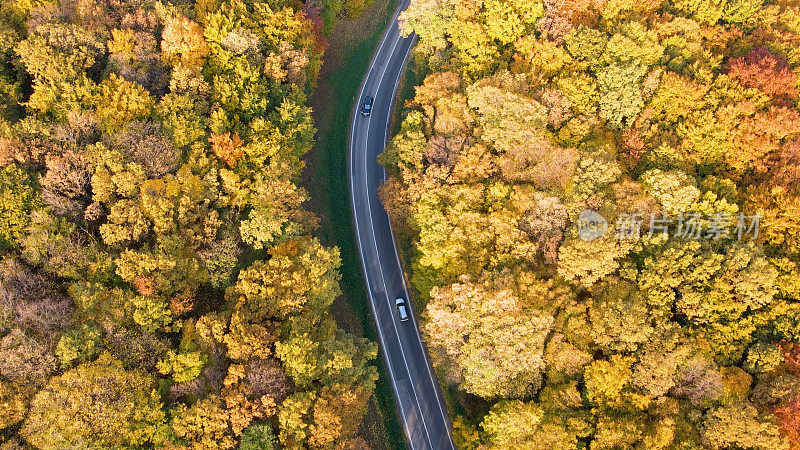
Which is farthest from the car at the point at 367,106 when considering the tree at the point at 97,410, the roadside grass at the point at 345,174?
the tree at the point at 97,410

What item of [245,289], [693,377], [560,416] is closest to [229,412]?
[245,289]

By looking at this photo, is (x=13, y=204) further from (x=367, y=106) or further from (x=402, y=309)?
(x=367, y=106)

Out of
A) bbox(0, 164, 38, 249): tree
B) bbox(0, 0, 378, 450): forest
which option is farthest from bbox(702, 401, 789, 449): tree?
bbox(0, 164, 38, 249): tree

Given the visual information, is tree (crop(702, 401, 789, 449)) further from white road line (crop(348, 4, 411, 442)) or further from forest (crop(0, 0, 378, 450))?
forest (crop(0, 0, 378, 450))

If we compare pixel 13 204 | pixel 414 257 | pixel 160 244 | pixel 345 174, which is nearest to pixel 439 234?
pixel 414 257

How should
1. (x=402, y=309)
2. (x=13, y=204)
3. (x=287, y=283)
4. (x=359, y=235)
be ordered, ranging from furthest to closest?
(x=359, y=235) < (x=402, y=309) < (x=287, y=283) < (x=13, y=204)

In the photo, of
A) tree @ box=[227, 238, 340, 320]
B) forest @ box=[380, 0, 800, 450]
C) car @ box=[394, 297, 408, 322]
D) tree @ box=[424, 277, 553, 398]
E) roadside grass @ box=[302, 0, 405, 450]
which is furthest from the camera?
car @ box=[394, 297, 408, 322]

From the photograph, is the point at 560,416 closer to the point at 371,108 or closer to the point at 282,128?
the point at 282,128
